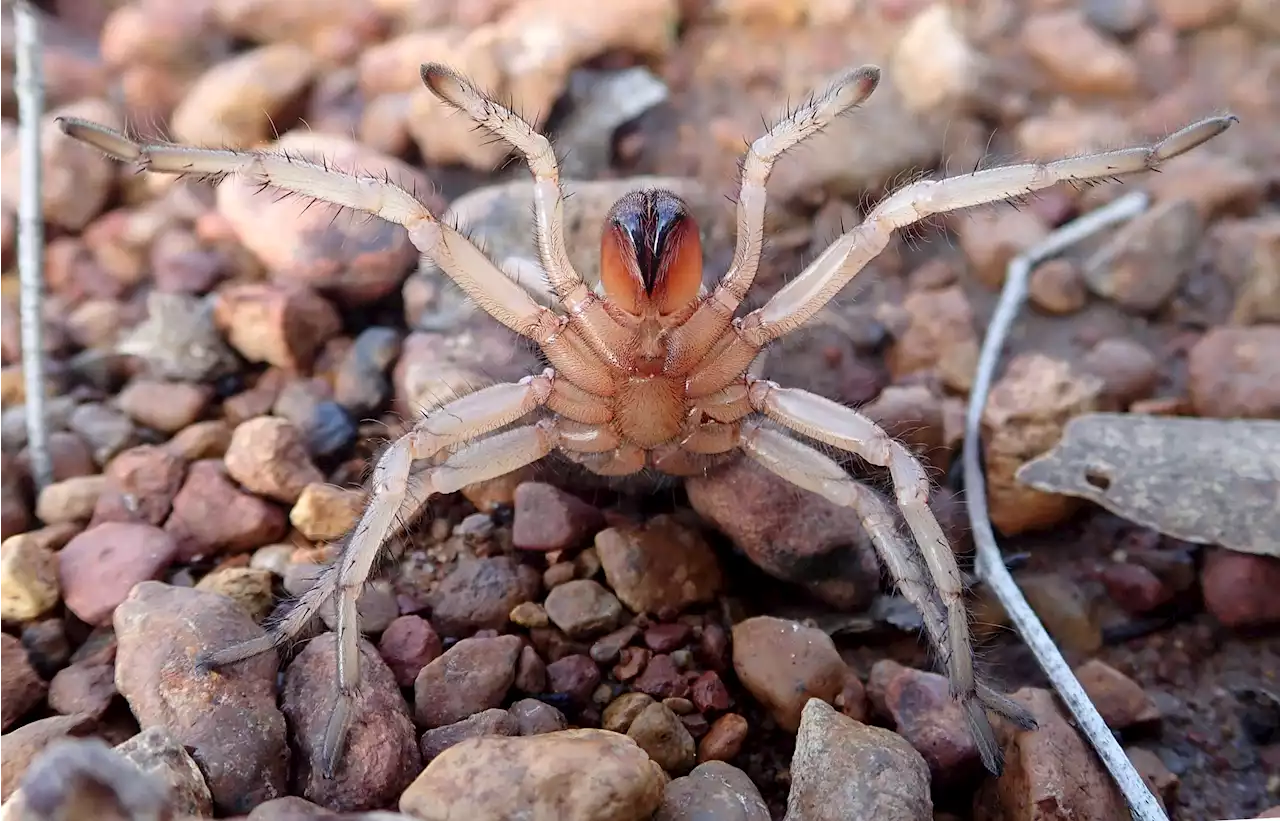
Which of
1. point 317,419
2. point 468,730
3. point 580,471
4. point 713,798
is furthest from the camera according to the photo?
point 317,419

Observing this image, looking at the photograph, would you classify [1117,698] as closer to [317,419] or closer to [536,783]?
[536,783]

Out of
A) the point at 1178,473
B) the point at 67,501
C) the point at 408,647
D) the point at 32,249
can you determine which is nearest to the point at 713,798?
the point at 408,647

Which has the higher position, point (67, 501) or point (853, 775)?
point (67, 501)

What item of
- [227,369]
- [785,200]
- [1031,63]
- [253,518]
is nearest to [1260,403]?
[785,200]

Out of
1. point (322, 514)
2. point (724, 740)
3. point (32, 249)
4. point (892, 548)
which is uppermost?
point (32, 249)

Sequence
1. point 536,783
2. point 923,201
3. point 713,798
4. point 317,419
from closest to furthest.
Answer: point 536,783, point 713,798, point 923,201, point 317,419

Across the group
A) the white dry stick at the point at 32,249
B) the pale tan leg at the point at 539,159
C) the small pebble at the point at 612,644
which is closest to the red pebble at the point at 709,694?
the small pebble at the point at 612,644
